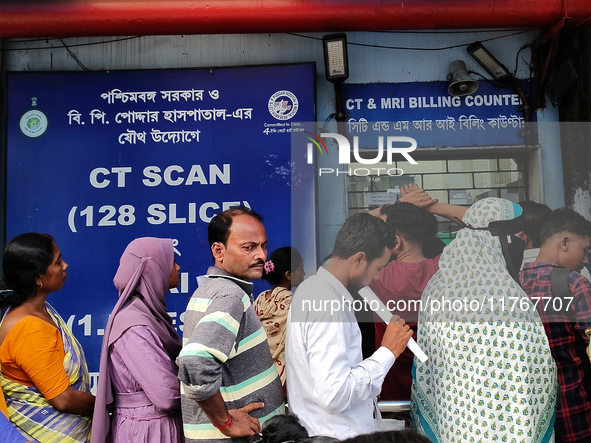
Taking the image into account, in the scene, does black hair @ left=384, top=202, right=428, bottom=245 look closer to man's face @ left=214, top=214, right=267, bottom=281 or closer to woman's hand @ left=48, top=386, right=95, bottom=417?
man's face @ left=214, top=214, right=267, bottom=281

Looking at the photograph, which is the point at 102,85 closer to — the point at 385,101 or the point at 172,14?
the point at 172,14

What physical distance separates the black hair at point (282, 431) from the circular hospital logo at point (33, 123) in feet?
11.9

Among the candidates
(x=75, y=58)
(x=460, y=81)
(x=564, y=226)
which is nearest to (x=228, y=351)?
(x=564, y=226)

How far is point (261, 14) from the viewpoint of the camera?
3.88m

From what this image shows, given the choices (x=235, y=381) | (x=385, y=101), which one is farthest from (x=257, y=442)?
(x=385, y=101)

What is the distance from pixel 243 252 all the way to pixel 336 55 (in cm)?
239

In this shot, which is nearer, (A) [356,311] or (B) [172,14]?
(A) [356,311]

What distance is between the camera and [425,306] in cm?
246

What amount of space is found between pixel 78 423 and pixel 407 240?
1555 mm

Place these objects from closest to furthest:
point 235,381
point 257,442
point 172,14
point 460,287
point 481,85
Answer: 1. point 257,442
2. point 235,381
3. point 460,287
4. point 172,14
5. point 481,85

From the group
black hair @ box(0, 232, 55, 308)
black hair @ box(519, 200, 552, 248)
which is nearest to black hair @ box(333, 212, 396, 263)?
black hair @ box(519, 200, 552, 248)

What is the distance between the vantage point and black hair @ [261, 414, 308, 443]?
147cm

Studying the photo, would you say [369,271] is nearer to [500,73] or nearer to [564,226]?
[564,226]

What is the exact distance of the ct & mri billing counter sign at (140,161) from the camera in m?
4.34
